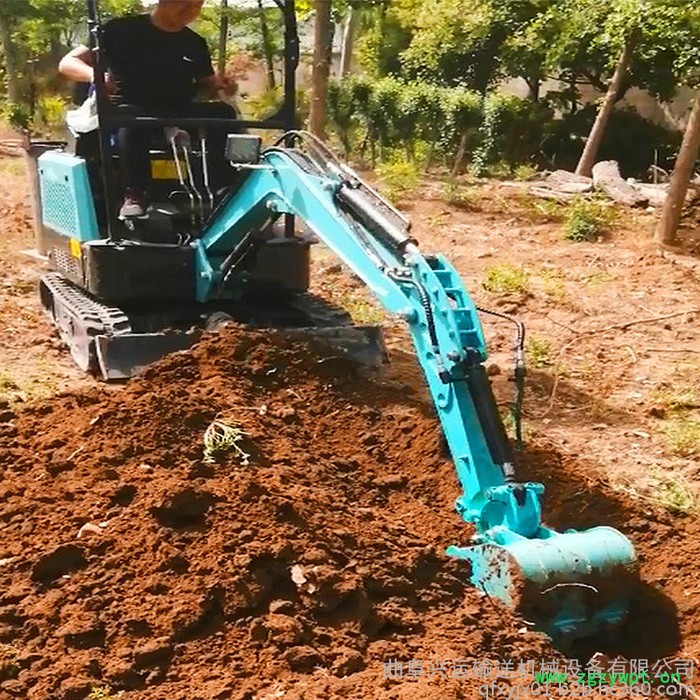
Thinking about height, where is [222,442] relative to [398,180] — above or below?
above

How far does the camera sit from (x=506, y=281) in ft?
30.2

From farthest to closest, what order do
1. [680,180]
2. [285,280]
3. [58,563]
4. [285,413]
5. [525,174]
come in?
[525,174] → [680,180] → [285,280] → [285,413] → [58,563]

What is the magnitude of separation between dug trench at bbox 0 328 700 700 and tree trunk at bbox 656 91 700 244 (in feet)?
21.7

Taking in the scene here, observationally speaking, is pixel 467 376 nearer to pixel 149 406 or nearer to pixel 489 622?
pixel 489 622

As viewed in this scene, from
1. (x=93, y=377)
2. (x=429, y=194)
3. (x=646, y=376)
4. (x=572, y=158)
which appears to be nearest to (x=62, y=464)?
(x=93, y=377)

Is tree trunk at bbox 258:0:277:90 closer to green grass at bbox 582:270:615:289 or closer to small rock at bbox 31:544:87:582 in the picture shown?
green grass at bbox 582:270:615:289

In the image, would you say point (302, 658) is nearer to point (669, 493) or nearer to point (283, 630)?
point (283, 630)

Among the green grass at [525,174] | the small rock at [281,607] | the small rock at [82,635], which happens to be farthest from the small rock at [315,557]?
the green grass at [525,174]

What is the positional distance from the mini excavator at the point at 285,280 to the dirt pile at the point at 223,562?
26cm

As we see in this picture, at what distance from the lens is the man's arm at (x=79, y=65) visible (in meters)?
6.02

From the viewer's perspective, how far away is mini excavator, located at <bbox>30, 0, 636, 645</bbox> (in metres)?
3.59

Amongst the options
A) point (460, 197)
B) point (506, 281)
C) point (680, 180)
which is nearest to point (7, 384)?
point (506, 281)

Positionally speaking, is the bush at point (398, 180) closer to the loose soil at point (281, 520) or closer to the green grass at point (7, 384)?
the loose soil at point (281, 520)

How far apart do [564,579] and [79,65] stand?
4388 mm
